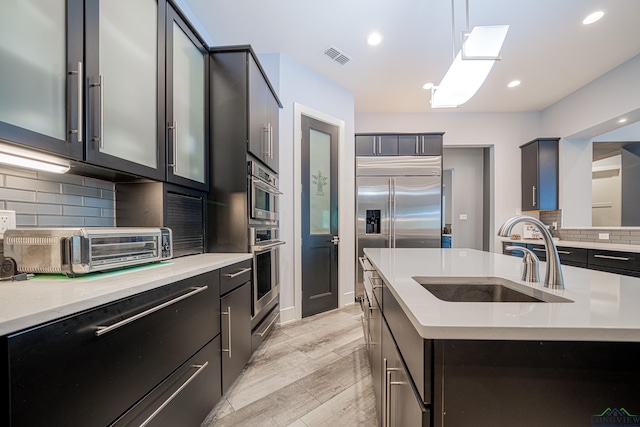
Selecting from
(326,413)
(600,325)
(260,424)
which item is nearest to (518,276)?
(600,325)

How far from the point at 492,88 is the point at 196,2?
145 inches

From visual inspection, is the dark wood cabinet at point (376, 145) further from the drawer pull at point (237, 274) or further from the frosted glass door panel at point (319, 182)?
the drawer pull at point (237, 274)

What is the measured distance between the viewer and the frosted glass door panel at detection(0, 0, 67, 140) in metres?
0.84

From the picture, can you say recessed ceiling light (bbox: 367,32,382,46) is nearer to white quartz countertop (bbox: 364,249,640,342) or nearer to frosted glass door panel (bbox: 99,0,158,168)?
frosted glass door panel (bbox: 99,0,158,168)

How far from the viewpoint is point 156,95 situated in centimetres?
148

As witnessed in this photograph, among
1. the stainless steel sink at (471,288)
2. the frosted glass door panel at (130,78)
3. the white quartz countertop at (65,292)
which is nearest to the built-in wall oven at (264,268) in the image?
the white quartz countertop at (65,292)

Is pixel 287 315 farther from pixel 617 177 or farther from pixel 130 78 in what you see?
pixel 617 177

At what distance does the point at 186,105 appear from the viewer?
177cm

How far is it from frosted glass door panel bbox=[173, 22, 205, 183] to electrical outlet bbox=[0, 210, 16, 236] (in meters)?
0.70

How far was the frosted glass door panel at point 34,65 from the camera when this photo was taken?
845 mm

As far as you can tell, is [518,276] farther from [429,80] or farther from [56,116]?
[429,80]

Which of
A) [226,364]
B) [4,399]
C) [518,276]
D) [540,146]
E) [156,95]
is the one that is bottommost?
[226,364]

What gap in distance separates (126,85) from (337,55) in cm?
226

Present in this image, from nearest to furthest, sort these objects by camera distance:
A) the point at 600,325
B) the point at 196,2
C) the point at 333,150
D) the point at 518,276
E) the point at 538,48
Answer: the point at 600,325 < the point at 518,276 < the point at 196,2 < the point at 538,48 < the point at 333,150
